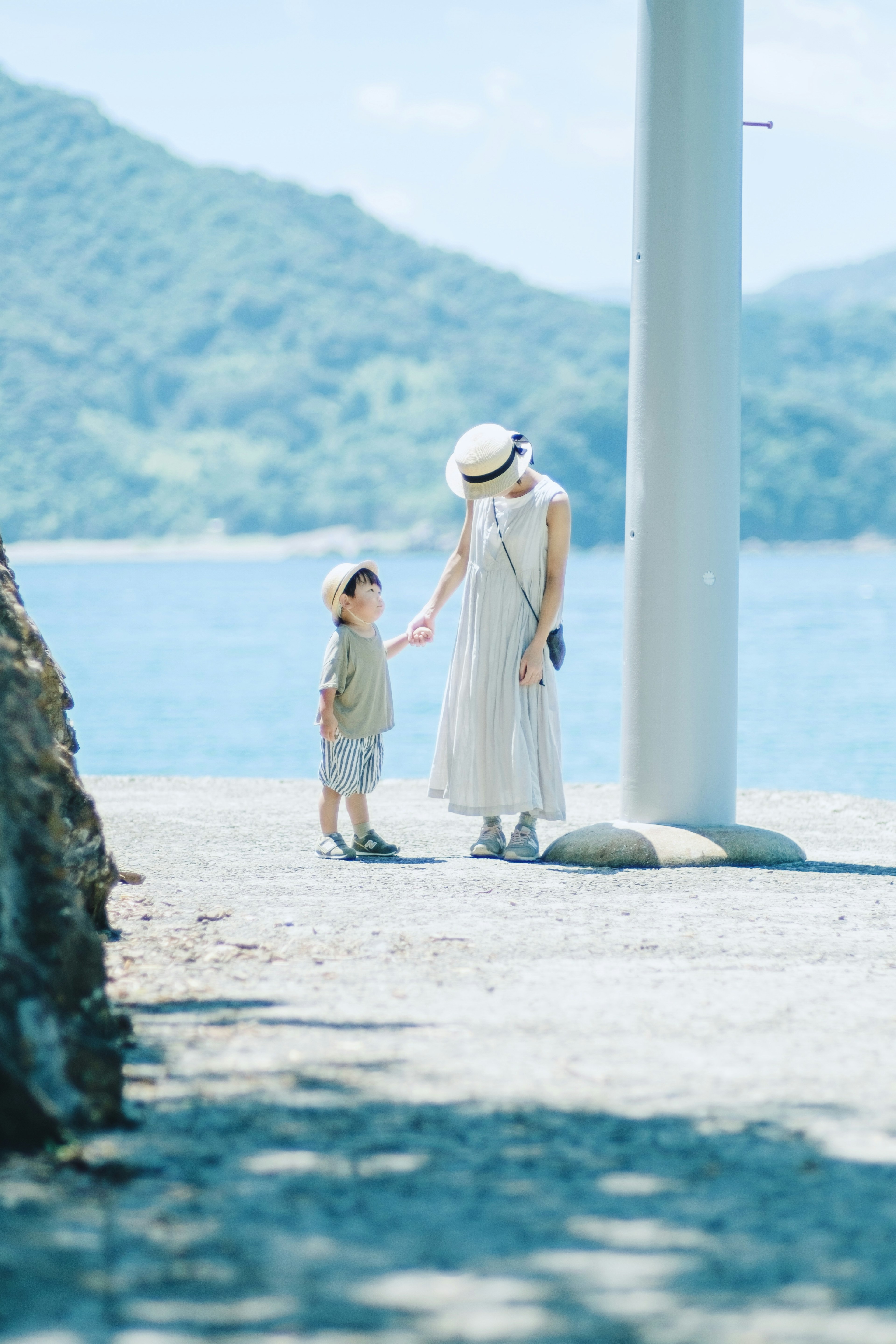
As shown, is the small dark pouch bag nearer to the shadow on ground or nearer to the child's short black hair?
the child's short black hair

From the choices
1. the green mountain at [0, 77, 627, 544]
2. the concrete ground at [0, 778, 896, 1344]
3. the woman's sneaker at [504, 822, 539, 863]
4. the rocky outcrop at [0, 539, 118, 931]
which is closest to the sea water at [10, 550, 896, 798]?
the woman's sneaker at [504, 822, 539, 863]

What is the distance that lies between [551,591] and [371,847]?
132 centimetres

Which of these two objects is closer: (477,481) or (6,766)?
(6,766)

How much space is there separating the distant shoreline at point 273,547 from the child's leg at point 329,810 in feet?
342

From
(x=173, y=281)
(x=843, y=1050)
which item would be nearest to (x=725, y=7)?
→ (x=843, y=1050)

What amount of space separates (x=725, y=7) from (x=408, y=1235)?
5486mm

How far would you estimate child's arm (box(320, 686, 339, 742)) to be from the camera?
6.85 metres

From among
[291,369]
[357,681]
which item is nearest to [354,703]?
[357,681]

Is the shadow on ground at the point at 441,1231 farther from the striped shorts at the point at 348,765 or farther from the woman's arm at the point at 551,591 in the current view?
the striped shorts at the point at 348,765

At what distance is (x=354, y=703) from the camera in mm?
6949

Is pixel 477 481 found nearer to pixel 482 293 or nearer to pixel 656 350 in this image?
pixel 656 350

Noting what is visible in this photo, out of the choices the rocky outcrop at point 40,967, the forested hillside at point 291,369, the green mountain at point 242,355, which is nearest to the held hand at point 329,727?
the rocky outcrop at point 40,967

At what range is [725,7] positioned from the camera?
21.8 feet

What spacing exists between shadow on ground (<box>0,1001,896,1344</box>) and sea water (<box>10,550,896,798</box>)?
1657 centimetres
